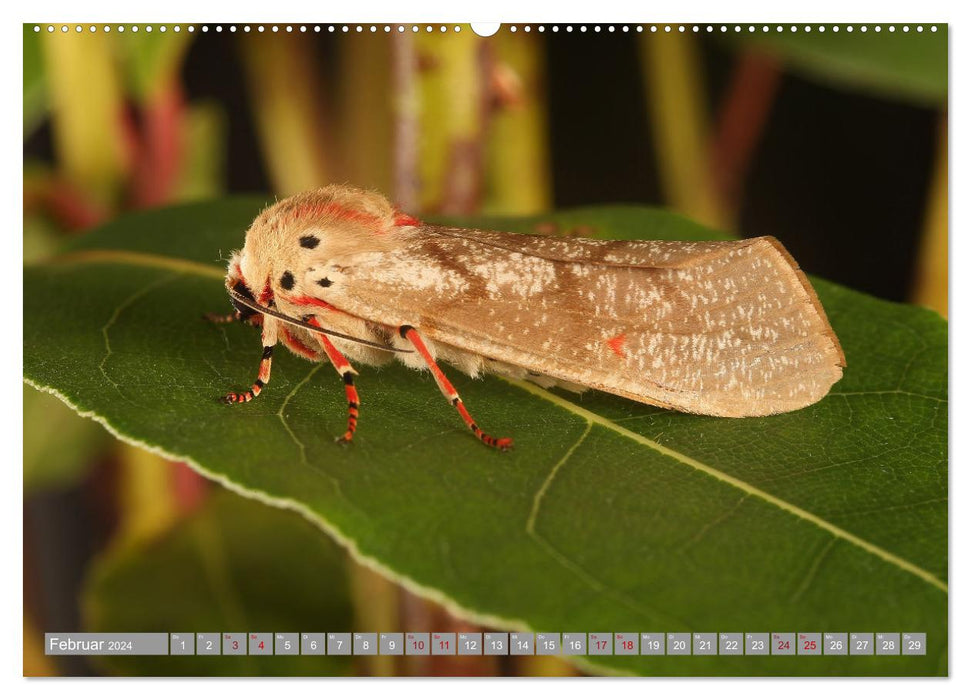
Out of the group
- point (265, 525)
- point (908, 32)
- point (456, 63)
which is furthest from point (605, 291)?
point (265, 525)

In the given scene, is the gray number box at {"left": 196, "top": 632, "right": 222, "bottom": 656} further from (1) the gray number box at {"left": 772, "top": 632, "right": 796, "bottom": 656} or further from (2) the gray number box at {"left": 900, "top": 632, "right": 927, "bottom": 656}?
(2) the gray number box at {"left": 900, "top": 632, "right": 927, "bottom": 656}

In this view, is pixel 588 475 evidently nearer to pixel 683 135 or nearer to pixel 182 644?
pixel 182 644

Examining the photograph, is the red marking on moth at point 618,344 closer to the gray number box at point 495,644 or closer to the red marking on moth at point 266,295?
the gray number box at point 495,644

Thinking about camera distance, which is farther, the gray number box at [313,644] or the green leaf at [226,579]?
the green leaf at [226,579]

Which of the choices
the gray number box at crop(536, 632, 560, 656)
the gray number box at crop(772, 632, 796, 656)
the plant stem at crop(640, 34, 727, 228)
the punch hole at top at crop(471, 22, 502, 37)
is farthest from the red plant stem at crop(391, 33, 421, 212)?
the gray number box at crop(772, 632, 796, 656)

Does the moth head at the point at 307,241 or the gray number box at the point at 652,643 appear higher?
the moth head at the point at 307,241

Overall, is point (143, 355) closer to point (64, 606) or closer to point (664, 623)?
point (64, 606)

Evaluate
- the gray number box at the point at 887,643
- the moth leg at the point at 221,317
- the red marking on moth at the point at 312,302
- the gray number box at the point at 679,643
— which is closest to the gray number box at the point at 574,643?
the gray number box at the point at 679,643
